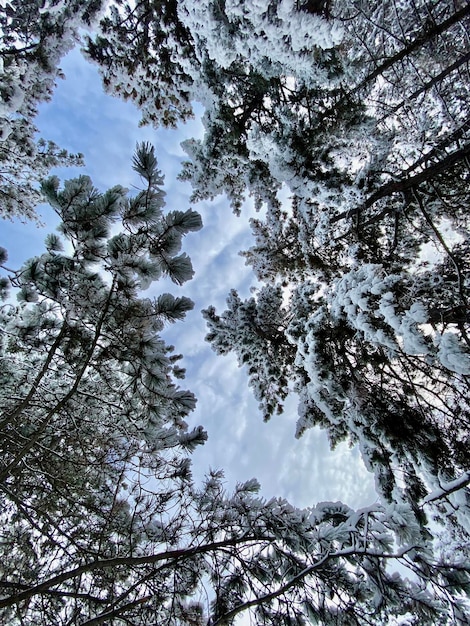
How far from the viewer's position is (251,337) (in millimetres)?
7125

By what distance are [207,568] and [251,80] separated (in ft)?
26.9

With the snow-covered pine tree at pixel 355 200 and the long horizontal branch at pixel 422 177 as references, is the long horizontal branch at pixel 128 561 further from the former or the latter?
the long horizontal branch at pixel 422 177

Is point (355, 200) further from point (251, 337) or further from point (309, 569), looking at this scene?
point (309, 569)

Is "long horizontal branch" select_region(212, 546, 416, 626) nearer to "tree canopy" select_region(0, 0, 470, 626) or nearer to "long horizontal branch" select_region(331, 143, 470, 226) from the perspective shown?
"tree canopy" select_region(0, 0, 470, 626)

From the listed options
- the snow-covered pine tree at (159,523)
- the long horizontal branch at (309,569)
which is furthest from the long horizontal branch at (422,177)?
the long horizontal branch at (309,569)

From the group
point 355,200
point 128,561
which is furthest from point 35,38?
point 128,561

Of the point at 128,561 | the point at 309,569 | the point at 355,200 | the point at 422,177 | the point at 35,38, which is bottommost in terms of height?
the point at 309,569

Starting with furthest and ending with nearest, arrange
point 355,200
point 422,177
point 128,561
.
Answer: point 355,200, point 422,177, point 128,561

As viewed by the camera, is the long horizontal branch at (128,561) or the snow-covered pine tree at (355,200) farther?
the snow-covered pine tree at (355,200)

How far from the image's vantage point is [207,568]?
347 cm

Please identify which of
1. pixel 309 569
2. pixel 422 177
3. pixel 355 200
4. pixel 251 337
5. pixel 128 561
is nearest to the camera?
pixel 309 569

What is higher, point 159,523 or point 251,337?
point 251,337

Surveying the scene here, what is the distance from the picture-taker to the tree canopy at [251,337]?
2973 mm

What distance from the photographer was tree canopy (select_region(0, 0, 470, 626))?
2973mm
